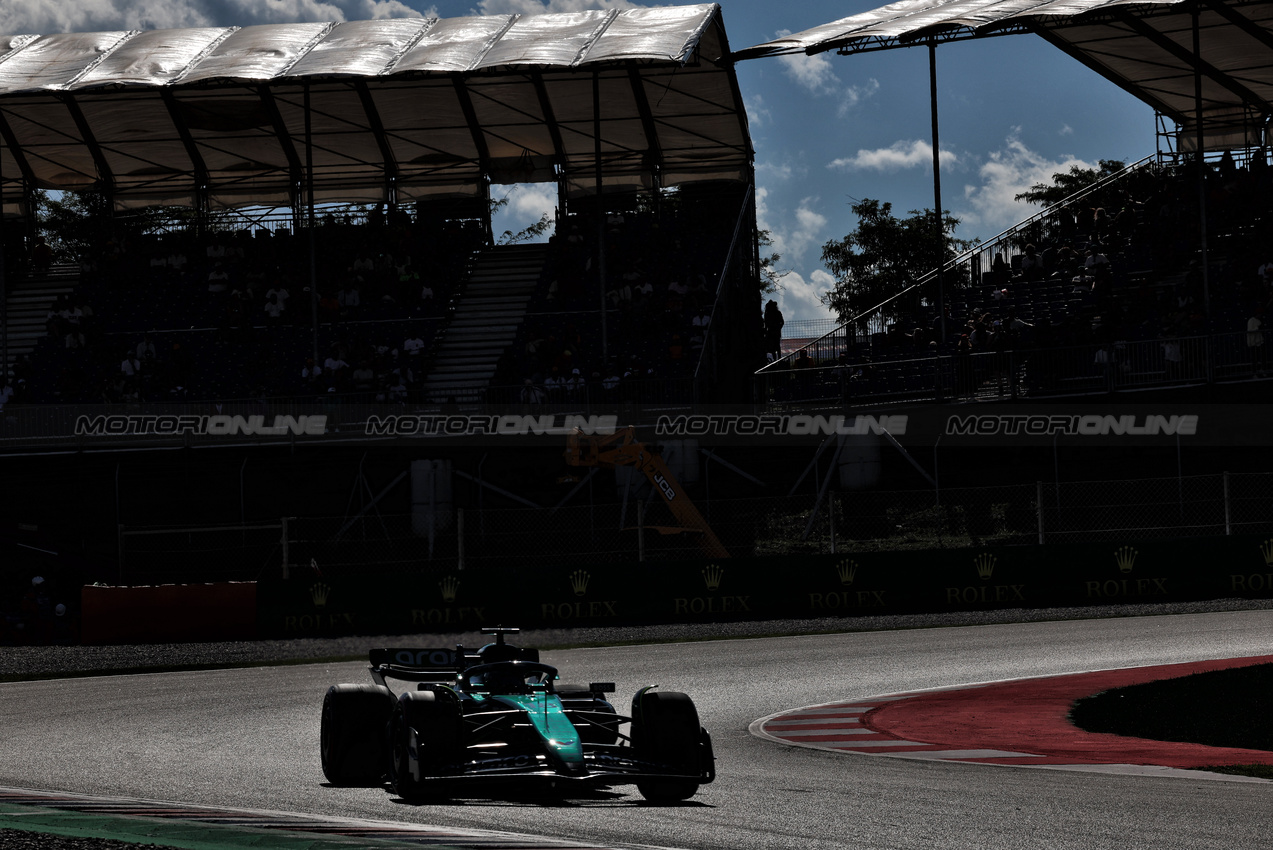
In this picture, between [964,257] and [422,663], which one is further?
[964,257]

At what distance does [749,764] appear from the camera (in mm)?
10578

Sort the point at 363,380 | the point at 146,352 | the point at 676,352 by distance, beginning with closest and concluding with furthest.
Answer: the point at 363,380
the point at 676,352
the point at 146,352

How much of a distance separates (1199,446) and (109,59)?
936 inches

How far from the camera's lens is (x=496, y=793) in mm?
A: 9172

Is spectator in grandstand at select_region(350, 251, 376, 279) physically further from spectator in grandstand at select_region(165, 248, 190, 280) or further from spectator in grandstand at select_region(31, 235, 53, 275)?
spectator in grandstand at select_region(31, 235, 53, 275)

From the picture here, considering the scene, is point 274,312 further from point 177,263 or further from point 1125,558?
point 1125,558

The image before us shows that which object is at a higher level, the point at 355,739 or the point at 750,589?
the point at 750,589

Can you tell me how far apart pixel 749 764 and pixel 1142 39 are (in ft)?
85.1

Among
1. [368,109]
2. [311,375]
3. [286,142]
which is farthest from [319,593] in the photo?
[286,142]

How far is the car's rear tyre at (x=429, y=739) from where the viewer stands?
27.9 feet

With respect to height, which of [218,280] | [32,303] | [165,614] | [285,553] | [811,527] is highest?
[218,280]

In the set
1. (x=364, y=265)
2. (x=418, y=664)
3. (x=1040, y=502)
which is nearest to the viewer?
(x=418, y=664)

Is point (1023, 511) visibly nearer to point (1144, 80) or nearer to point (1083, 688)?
point (1083, 688)

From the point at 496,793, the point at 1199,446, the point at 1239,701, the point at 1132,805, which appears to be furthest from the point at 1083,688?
the point at 1199,446
